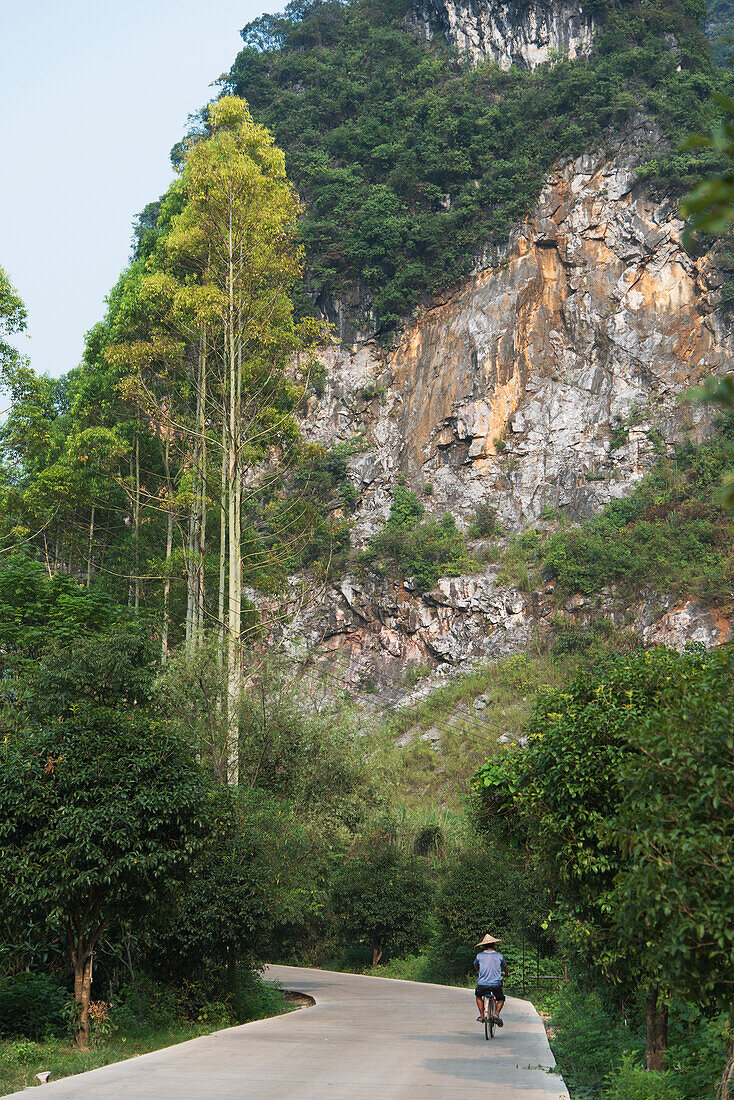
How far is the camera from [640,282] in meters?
50.9

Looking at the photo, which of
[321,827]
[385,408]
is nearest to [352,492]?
[385,408]

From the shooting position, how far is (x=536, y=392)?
2009 inches

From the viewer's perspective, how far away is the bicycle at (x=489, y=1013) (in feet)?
38.8

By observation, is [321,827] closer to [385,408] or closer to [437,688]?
[437,688]

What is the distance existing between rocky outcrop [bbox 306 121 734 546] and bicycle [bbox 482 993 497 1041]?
3809 centimetres

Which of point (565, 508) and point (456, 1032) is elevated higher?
point (565, 508)

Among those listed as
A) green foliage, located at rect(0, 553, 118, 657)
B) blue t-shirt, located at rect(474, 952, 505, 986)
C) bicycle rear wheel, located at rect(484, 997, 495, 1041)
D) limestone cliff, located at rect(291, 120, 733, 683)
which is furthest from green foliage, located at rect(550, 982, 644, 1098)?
limestone cliff, located at rect(291, 120, 733, 683)

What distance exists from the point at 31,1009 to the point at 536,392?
44.7 m

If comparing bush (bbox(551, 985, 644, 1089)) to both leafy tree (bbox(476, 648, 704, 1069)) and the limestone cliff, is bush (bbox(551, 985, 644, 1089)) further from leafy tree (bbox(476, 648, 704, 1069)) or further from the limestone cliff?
the limestone cliff

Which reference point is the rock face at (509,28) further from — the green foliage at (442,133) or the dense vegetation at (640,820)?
the dense vegetation at (640,820)

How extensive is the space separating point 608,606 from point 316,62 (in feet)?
141

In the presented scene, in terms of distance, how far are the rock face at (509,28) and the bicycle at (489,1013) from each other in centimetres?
6052

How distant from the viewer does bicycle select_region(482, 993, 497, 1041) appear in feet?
38.8

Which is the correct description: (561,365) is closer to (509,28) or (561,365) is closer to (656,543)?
(656,543)
